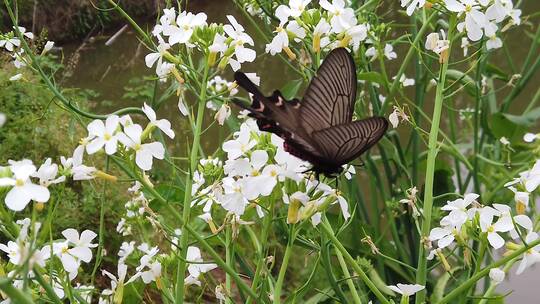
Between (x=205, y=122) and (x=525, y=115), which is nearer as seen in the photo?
(x=525, y=115)

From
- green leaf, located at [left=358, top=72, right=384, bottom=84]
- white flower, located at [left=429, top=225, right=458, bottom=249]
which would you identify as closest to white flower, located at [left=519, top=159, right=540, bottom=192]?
white flower, located at [left=429, top=225, right=458, bottom=249]

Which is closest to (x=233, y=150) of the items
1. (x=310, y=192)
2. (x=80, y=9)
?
(x=310, y=192)

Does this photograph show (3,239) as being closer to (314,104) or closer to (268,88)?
(314,104)

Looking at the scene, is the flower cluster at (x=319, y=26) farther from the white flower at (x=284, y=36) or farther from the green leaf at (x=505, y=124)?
the green leaf at (x=505, y=124)

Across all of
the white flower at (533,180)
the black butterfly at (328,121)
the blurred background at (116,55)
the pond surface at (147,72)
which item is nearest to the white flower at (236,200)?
the black butterfly at (328,121)

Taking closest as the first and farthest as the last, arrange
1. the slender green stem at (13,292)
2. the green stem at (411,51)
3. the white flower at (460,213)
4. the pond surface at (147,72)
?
the slender green stem at (13,292)
the white flower at (460,213)
the green stem at (411,51)
the pond surface at (147,72)

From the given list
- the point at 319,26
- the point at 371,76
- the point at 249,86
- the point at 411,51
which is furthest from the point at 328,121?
the point at 371,76

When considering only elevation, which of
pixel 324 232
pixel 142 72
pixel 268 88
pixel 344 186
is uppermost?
pixel 324 232
